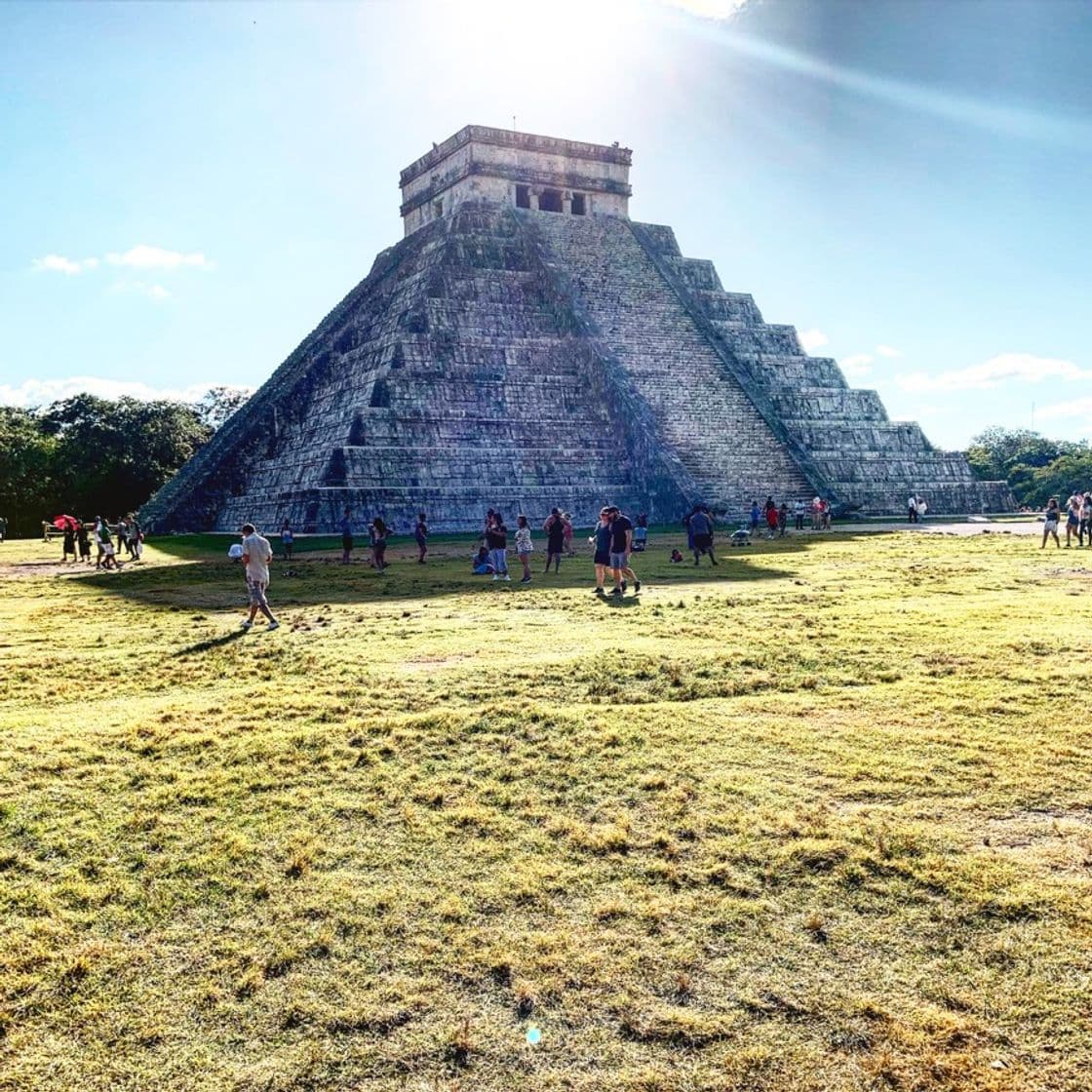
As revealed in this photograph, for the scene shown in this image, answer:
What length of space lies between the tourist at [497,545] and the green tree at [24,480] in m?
40.8

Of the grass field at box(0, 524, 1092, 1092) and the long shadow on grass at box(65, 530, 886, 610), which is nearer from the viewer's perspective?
the grass field at box(0, 524, 1092, 1092)

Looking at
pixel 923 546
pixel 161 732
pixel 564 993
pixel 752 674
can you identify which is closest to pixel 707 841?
pixel 564 993

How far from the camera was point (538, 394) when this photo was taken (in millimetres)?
34781

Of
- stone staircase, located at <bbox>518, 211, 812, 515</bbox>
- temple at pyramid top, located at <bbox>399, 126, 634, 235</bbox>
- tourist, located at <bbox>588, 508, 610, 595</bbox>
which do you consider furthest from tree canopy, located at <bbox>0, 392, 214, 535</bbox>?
tourist, located at <bbox>588, 508, 610, 595</bbox>

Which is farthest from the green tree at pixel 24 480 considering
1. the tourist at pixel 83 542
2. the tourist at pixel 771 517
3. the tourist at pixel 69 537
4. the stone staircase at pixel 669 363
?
the tourist at pixel 771 517

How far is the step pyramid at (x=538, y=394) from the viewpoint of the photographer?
31438 millimetres

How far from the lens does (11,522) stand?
51.7 metres

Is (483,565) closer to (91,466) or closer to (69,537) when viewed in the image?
(69,537)

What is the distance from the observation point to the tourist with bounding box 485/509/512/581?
58.0 feet

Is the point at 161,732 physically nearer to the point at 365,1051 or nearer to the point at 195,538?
the point at 365,1051

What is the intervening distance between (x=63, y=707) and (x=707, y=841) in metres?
5.63

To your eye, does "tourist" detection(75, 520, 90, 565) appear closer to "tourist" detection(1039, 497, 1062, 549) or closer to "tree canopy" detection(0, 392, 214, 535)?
"tourist" detection(1039, 497, 1062, 549)

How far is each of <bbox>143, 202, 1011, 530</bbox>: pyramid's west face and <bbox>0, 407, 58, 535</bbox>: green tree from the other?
60.5 ft

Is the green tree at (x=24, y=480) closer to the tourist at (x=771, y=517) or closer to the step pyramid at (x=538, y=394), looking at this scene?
the step pyramid at (x=538, y=394)
